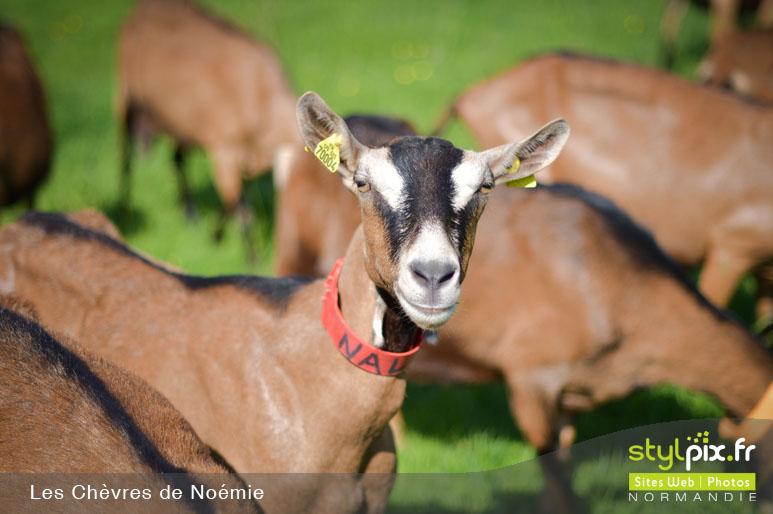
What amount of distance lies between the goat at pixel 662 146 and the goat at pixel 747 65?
5.12ft

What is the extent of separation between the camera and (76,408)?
86.7 inches

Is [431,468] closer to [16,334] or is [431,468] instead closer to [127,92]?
[16,334]

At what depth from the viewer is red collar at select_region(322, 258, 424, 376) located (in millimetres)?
2496

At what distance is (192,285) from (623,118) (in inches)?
155

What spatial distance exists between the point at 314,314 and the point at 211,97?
15.7ft

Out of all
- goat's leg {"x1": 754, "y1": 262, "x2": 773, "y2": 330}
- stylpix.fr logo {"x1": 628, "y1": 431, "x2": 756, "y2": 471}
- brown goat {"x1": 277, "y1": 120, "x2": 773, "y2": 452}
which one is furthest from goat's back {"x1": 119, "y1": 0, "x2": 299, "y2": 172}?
stylpix.fr logo {"x1": 628, "y1": 431, "x2": 756, "y2": 471}

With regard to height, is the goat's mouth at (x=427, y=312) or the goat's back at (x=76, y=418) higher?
the goat's mouth at (x=427, y=312)

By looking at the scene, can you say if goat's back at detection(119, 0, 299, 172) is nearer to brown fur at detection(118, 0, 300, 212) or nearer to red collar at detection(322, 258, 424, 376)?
brown fur at detection(118, 0, 300, 212)

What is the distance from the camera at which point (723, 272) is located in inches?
206

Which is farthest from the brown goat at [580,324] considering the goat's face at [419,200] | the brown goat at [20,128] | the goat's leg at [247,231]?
the brown goat at [20,128]

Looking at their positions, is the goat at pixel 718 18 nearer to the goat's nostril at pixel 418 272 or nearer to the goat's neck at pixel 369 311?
the goat's neck at pixel 369 311

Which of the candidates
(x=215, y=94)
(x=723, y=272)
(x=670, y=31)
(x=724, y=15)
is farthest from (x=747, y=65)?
(x=215, y=94)

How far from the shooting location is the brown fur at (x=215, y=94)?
6977mm

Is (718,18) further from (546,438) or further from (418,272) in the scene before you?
(418,272)
